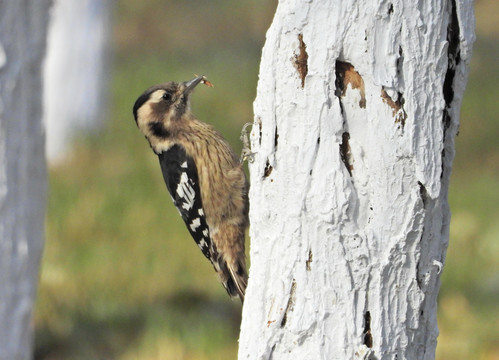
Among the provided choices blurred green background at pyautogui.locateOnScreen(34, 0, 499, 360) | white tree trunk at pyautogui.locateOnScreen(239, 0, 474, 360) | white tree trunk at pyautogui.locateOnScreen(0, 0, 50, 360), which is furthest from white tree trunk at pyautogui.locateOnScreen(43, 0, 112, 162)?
white tree trunk at pyautogui.locateOnScreen(239, 0, 474, 360)

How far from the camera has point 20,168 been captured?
4.02 meters

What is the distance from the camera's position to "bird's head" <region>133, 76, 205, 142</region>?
13.6ft

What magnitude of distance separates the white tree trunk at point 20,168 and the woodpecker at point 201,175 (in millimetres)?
523

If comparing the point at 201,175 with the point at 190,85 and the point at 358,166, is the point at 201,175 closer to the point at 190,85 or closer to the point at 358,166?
the point at 190,85

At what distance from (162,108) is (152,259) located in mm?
2616

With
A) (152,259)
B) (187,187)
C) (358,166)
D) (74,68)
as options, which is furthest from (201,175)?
A: (74,68)

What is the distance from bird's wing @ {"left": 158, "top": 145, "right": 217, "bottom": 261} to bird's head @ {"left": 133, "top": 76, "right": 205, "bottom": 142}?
0.38 ft

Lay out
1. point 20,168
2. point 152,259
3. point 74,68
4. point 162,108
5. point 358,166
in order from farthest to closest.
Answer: point 74,68
point 152,259
point 162,108
point 20,168
point 358,166

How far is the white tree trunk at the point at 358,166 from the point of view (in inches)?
89.1

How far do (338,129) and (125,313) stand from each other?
12.5 ft

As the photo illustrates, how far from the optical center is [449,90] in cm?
235

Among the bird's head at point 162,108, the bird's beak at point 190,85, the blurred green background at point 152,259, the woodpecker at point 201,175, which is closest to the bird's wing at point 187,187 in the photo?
the woodpecker at point 201,175

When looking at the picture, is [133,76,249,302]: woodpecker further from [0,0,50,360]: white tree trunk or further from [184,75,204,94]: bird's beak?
[0,0,50,360]: white tree trunk

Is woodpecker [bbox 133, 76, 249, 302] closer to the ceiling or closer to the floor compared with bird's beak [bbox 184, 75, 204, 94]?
closer to the floor
